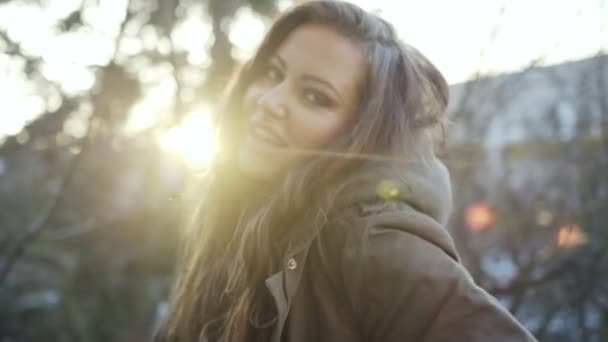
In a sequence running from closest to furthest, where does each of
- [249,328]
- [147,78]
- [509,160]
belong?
[249,328], [147,78], [509,160]

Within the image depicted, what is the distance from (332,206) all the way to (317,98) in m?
0.36

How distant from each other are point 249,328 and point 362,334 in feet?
1.25

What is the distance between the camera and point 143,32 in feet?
13.3

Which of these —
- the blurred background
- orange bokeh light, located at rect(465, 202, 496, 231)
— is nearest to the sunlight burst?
the blurred background

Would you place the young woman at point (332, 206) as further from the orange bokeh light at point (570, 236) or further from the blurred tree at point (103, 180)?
the orange bokeh light at point (570, 236)

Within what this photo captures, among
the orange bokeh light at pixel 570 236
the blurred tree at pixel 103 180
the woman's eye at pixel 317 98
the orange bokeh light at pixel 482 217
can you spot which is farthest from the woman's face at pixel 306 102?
the orange bokeh light at pixel 482 217

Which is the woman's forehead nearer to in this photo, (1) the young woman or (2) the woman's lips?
(1) the young woman

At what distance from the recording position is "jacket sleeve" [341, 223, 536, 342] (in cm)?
111

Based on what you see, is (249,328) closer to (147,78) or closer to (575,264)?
(575,264)

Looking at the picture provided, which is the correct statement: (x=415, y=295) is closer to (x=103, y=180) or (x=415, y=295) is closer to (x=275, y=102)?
(x=275, y=102)

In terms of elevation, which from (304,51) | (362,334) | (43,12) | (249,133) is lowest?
(362,334)

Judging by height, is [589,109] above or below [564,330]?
above

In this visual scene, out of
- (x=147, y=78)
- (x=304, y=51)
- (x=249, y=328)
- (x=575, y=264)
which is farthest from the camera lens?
(x=147, y=78)

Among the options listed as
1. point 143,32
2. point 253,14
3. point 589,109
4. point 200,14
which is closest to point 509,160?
point 589,109
